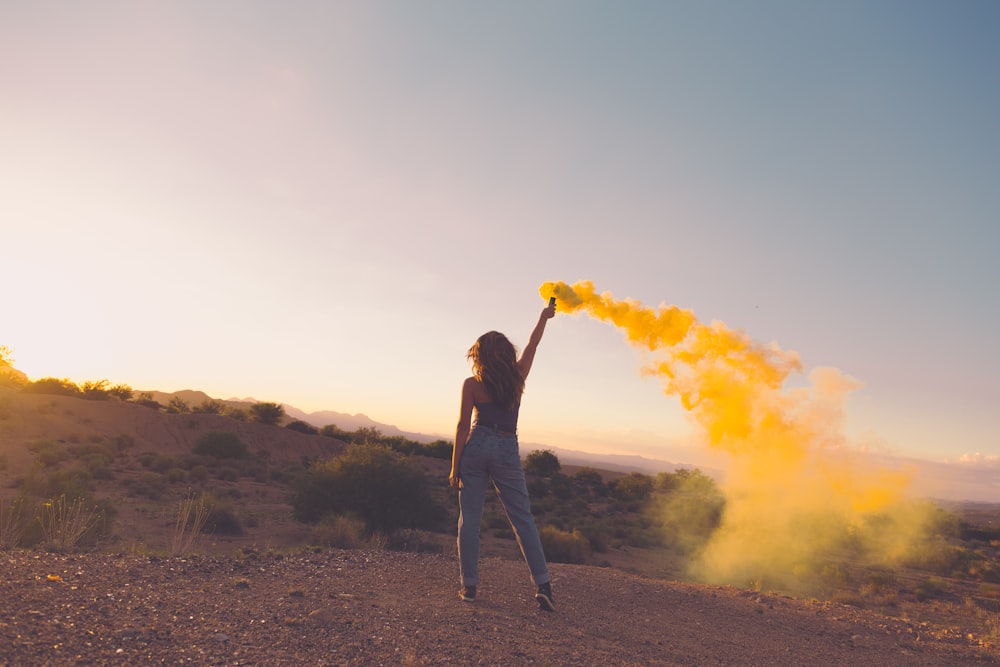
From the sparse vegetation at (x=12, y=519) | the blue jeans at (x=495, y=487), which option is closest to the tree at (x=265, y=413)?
the sparse vegetation at (x=12, y=519)

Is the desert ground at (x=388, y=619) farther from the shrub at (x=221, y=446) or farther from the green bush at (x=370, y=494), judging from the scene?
the shrub at (x=221, y=446)

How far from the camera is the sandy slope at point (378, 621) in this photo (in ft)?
13.3

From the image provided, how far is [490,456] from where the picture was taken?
5.46 m

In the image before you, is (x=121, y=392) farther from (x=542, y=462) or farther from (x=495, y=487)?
(x=495, y=487)

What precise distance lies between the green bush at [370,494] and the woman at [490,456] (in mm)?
11034

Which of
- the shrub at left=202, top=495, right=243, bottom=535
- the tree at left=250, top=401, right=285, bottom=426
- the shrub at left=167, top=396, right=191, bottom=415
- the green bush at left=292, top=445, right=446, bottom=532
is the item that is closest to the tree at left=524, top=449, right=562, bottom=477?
the tree at left=250, top=401, right=285, bottom=426

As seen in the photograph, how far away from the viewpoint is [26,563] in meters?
5.45

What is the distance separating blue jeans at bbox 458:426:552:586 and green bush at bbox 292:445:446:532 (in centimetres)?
1101

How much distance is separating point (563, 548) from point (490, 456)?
11.7 meters

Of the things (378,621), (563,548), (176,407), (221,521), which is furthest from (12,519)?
(176,407)

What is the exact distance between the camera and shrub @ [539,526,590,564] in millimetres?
15820

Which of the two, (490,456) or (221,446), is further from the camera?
(221,446)

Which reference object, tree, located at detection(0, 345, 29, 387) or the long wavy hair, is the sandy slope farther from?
tree, located at detection(0, 345, 29, 387)

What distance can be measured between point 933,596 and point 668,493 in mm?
23885
